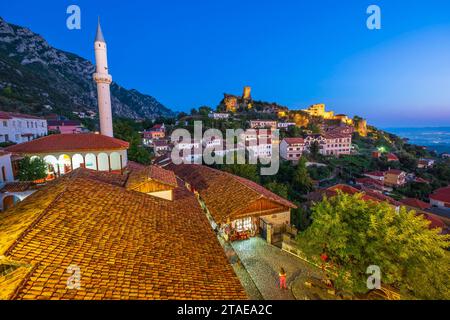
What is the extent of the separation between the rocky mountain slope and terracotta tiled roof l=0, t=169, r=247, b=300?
6926cm

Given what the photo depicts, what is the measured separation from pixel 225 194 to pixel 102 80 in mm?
24811

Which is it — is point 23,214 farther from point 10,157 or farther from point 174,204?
point 10,157

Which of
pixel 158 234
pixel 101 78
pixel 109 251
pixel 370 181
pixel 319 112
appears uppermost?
pixel 319 112

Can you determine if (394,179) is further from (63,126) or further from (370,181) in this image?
(63,126)

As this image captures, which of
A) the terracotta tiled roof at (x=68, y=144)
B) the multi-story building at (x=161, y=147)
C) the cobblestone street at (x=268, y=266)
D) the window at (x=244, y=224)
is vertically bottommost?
the cobblestone street at (x=268, y=266)

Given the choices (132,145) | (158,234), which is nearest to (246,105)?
(132,145)

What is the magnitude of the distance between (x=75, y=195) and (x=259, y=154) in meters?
61.1

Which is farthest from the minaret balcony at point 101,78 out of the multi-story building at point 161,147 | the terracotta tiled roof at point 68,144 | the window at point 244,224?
the multi-story building at point 161,147

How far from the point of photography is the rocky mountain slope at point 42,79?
7207cm

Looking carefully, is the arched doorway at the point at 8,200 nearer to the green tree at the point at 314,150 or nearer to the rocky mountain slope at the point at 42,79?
the rocky mountain slope at the point at 42,79

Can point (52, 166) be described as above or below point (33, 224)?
below

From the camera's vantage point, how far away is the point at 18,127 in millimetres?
38812

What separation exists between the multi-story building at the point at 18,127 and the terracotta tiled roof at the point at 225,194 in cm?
3206
